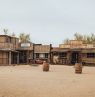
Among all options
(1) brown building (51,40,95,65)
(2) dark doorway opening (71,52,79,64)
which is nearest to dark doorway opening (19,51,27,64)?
(1) brown building (51,40,95,65)

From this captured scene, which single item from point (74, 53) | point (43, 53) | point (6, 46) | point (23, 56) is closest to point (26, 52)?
point (23, 56)

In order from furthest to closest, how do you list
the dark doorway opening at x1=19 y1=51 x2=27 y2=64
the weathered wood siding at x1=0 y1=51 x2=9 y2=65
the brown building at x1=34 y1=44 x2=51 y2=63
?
the dark doorway opening at x1=19 y1=51 x2=27 y2=64
the brown building at x1=34 y1=44 x2=51 y2=63
the weathered wood siding at x1=0 y1=51 x2=9 y2=65

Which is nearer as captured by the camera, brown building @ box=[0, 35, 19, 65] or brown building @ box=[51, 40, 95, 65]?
brown building @ box=[0, 35, 19, 65]

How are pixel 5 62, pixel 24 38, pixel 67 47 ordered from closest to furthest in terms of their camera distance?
pixel 5 62, pixel 67 47, pixel 24 38

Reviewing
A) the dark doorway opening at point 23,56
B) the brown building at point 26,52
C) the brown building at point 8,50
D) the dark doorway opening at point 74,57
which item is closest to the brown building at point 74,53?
the dark doorway opening at point 74,57

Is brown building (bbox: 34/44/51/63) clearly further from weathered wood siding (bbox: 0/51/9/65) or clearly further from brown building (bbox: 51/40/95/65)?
weathered wood siding (bbox: 0/51/9/65)

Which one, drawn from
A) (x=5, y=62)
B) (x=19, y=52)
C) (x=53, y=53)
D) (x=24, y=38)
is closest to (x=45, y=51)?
(x=53, y=53)

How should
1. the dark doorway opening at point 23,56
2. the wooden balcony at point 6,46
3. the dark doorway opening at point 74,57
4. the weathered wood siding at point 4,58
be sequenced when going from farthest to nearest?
the dark doorway opening at point 23,56 < the dark doorway opening at point 74,57 < the wooden balcony at point 6,46 < the weathered wood siding at point 4,58

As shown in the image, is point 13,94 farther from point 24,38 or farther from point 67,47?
point 24,38

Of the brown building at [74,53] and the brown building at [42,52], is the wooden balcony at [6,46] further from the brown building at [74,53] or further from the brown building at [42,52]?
the brown building at [74,53]

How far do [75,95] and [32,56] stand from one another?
39633mm

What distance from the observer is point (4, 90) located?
15.1m

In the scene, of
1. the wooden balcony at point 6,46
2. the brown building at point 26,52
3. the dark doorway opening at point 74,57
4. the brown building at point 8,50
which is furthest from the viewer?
the brown building at point 26,52

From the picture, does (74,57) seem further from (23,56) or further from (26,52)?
(23,56)
